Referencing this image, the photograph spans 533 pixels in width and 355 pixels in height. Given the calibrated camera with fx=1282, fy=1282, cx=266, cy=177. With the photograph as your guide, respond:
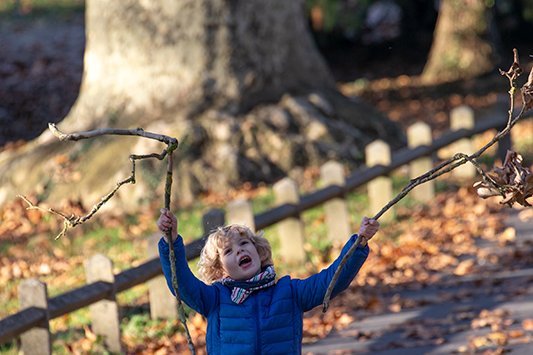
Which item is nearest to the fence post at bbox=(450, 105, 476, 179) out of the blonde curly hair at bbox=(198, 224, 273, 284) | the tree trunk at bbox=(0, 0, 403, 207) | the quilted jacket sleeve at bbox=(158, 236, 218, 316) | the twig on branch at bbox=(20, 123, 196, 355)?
the tree trunk at bbox=(0, 0, 403, 207)

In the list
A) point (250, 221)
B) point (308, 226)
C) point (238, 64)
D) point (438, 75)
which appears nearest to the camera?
point (250, 221)

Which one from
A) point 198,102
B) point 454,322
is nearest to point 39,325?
point 454,322

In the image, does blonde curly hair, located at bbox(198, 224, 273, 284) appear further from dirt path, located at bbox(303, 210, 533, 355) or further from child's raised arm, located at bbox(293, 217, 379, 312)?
dirt path, located at bbox(303, 210, 533, 355)

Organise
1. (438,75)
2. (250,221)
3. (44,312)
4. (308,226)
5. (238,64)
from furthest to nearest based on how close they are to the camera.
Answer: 1. (438,75)
2. (238,64)
3. (308,226)
4. (250,221)
5. (44,312)

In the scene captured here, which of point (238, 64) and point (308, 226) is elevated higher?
point (238, 64)

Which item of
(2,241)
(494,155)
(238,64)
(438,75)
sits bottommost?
(2,241)

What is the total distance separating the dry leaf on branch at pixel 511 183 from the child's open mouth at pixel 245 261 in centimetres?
97

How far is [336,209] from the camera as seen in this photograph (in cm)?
1143

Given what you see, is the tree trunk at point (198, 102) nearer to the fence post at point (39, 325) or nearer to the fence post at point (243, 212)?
the fence post at point (243, 212)

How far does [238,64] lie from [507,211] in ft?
12.7

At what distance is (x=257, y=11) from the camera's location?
1502 cm

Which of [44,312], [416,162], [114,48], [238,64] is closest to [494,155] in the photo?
[416,162]

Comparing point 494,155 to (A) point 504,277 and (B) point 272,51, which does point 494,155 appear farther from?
(A) point 504,277

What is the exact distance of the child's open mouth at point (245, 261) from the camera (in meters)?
5.02
